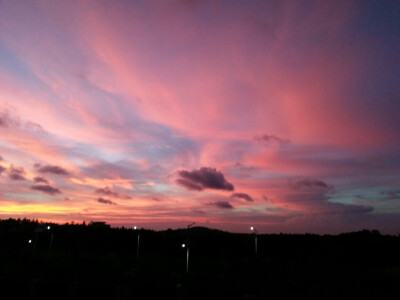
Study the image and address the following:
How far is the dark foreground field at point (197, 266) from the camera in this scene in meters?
14.9

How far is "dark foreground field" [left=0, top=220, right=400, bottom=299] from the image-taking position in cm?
1488

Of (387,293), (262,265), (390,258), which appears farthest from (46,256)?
(390,258)

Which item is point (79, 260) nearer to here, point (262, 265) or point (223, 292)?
point (262, 265)

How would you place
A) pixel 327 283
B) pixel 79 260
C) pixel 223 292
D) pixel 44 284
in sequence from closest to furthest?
pixel 223 292
pixel 44 284
pixel 327 283
pixel 79 260

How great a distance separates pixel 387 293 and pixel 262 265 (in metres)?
16.2

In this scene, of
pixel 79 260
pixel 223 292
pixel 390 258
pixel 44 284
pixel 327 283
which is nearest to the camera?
pixel 223 292

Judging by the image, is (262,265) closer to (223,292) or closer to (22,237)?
(223,292)

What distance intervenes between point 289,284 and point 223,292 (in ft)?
9.07

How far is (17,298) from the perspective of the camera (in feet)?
49.9

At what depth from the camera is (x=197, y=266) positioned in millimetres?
32000

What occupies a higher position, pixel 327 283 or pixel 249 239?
pixel 249 239

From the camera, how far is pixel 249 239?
55031 millimetres

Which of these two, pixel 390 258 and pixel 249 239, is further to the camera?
pixel 249 239

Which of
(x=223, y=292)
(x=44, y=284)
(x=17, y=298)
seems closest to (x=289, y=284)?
(x=223, y=292)
